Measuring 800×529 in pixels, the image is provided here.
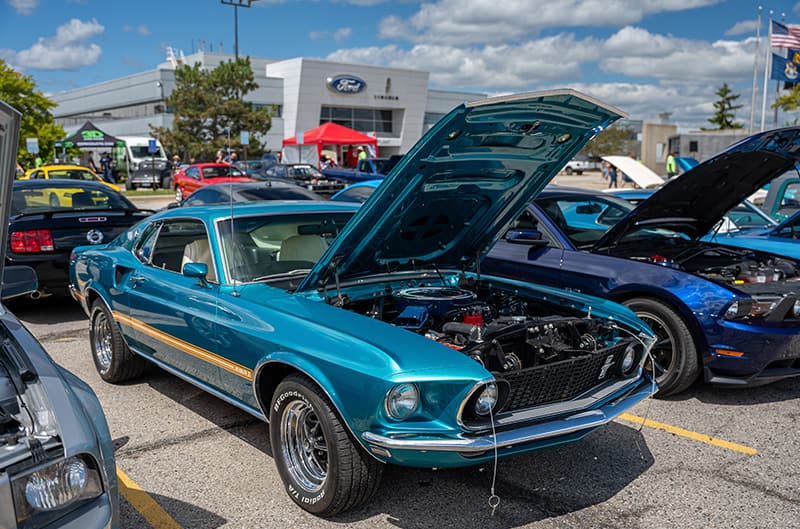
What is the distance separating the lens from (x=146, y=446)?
14.3 feet

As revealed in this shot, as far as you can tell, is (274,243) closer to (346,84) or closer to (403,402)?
(403,402)

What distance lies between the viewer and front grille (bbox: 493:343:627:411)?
337 cm

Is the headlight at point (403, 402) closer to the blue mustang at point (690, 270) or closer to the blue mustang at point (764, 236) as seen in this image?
the blue mustang at point (690, 270)

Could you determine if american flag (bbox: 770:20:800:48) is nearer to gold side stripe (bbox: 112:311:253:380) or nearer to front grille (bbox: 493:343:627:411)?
front grille (bbox: 493:343:627:411)

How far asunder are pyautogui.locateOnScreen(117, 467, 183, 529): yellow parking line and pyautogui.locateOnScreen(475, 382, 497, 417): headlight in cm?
154

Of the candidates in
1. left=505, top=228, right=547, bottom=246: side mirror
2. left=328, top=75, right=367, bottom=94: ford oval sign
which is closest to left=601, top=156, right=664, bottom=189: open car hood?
left=505, top=228, right=547, bottom=246: side mirror

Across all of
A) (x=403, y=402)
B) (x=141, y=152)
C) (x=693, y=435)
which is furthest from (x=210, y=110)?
(x=403, y=402)

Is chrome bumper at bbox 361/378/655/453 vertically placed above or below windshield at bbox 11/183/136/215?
below

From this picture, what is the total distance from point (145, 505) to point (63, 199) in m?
6.28

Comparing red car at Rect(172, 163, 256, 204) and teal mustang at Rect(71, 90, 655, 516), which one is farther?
red car at Rect(172, 163, 256, 204)

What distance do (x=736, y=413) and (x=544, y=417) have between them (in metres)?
2.40

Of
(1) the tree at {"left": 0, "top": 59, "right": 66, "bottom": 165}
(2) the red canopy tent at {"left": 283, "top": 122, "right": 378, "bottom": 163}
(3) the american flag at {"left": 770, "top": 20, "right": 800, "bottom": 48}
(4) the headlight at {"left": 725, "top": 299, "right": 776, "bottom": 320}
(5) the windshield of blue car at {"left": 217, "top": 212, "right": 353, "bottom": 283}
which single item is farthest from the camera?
(1) the tree at {"left": 0, "top": 59, "right": 66, "bottom": 165}

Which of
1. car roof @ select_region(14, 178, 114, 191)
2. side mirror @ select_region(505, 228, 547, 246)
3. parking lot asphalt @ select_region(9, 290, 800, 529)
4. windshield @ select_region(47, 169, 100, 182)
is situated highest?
windshield @ select_region(47, 169, 100, 182)

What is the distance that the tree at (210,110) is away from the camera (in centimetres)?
3959
